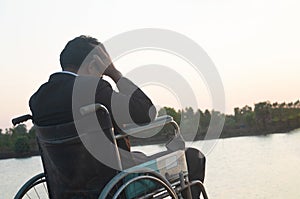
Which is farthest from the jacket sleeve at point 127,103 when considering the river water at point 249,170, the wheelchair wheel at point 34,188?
the river water at point 249,170

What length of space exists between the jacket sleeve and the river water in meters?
1.90

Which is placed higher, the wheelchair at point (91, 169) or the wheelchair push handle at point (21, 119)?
the wheelchair push handle at point (21, 119)

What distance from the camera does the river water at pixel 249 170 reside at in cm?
610

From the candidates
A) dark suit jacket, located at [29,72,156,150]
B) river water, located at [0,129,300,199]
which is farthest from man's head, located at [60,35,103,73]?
river water, located at [0,129,300,199]

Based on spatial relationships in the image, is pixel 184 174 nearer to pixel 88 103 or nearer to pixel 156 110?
pixel 156 110

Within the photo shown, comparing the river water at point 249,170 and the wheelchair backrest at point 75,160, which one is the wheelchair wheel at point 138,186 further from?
the river water at point 249,170

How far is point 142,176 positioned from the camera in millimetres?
2650

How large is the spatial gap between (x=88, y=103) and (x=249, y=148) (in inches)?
306

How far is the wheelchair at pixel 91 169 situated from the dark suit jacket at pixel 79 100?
0.05 m

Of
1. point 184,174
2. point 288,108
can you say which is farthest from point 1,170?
point 184,174

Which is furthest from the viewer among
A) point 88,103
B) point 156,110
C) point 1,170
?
point 1,170

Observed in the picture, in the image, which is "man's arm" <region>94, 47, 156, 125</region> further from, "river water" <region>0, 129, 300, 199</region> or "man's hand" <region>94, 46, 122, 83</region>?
"river water" <region>0, 129, 300, 199</region>

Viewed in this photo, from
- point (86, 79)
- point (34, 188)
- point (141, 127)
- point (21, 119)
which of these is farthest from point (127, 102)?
point (34, 188)

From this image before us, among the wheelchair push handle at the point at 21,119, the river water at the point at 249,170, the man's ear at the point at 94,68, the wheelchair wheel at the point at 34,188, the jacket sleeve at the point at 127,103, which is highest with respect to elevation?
the man's ear at the point at 94,68
